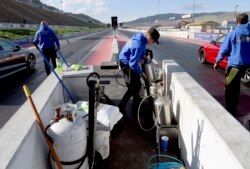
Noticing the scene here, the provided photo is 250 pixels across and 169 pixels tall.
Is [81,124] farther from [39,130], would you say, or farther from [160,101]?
[160,101]

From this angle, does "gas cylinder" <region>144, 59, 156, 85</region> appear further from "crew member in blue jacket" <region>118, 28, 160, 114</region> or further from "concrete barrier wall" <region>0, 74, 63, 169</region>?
"concrete barrier wall" <region>0, 74, 63, 169</region>

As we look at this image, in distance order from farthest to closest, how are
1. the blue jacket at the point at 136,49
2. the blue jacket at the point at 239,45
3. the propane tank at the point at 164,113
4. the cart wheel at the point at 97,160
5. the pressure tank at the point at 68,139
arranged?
1. the blue jacket at the point at 239,45
2. the blue jacket at the point at 136,49
3. the propane tank at the point at 164,113
4. the cart wheel at the point at 97,160
5. the pressure tank at the point at 68,139

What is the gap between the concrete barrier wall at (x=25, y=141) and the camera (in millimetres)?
2057

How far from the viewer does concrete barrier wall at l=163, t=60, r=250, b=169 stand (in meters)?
1.98

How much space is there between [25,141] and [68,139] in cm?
48

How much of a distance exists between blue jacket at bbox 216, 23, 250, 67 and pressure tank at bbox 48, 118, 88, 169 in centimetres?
338

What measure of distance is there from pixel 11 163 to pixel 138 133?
2.76m

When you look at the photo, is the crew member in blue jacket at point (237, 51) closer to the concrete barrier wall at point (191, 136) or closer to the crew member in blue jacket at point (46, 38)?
the concrete barrier wall at point (191, 136)

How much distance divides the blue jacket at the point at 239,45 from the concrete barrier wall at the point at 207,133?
4.17 ft

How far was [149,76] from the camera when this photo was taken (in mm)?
5461

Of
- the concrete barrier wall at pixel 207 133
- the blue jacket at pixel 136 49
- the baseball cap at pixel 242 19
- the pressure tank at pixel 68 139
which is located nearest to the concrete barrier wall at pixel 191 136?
the concrete barrier wall at pixel 207 133

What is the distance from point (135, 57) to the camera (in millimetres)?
4574

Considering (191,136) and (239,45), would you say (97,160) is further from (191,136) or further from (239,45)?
(239,45)

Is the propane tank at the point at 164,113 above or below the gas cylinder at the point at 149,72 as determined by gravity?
below
